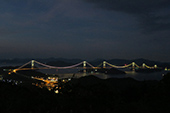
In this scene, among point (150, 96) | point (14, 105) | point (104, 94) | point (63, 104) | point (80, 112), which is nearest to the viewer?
point (80, 112)

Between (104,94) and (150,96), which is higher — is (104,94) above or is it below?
above

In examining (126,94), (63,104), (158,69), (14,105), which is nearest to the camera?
(63,104)

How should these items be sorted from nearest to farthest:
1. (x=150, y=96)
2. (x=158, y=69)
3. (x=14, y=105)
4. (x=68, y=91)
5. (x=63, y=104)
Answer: (x=63, y=104) → (x=14, y=105) → (x=68, y=91) → (x=150, y=96) → (x=158, y=69)

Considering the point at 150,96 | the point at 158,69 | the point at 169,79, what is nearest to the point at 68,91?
the point at 150,96

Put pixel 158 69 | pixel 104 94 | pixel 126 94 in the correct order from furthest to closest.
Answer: pixel 158 69, pixel 126 94, pixel 104 94

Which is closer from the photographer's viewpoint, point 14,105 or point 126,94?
point 14,105

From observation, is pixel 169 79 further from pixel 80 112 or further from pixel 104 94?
pixel 80 112

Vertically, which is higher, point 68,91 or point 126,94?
point 68,91

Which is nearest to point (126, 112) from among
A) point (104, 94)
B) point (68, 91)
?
point (104, 94)

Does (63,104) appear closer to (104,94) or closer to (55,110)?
(55,110)
